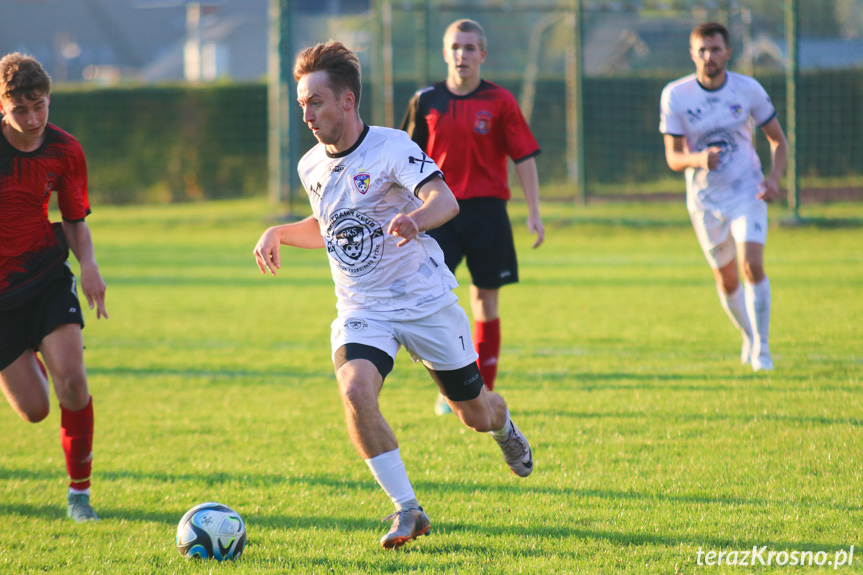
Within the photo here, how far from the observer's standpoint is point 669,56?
1812 cm

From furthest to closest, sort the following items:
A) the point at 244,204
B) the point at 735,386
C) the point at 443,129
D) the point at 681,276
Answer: the point at 244,204 → the point at 681,276 → the point at 735,386 → the point at 443,129

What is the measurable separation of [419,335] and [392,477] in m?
0.62

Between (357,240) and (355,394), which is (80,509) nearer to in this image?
(355,394)

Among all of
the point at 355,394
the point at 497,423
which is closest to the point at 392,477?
Result: the point at 355,394

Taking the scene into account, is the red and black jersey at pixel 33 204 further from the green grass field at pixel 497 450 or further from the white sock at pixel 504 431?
the white sock at pixel 504 431

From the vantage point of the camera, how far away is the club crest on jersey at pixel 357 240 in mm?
3812

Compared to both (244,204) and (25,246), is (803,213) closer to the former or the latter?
(244,204)

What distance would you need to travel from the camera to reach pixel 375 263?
3.83 meters

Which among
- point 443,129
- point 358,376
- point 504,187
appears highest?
point 443,129

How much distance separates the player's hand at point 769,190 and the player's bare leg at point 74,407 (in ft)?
15.4

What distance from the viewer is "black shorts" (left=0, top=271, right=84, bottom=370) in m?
4.26

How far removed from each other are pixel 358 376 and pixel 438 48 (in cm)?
1693

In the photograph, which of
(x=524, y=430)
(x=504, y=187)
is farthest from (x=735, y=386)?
(x=504, y=187)

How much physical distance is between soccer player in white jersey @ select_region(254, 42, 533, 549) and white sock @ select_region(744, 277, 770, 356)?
3403 millimetres
